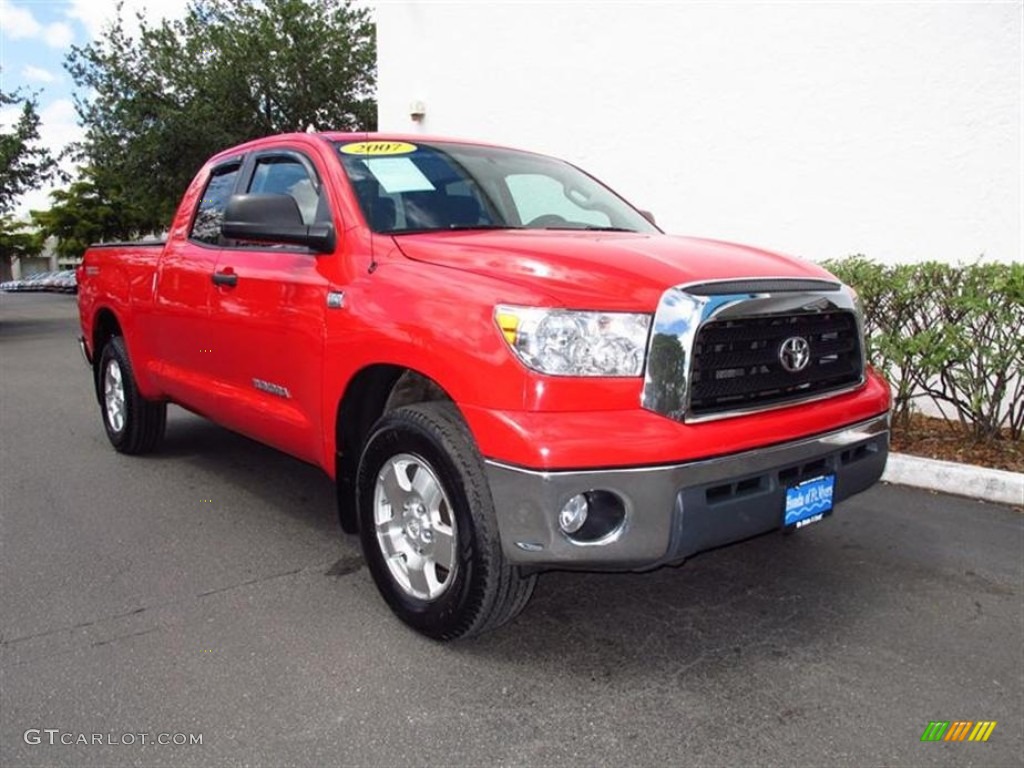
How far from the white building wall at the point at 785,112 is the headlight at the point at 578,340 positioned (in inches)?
198

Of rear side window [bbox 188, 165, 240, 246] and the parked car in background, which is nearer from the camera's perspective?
rear side window [bbox 188, 165, 240, 246]

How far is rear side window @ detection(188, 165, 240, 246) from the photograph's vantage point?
4.63m

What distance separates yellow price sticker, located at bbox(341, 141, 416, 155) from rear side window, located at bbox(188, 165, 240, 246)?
1.04 metres

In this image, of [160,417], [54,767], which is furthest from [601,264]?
[160,417]

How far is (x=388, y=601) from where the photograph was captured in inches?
127

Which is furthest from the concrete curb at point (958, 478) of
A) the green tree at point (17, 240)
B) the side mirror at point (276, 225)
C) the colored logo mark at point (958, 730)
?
the green tree at point (17, 240)

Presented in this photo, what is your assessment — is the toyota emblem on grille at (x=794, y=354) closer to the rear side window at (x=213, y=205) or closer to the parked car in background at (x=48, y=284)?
the rear side window at (x=213, y=205)

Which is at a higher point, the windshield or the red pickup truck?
the windshield

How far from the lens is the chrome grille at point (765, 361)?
8.93 feet

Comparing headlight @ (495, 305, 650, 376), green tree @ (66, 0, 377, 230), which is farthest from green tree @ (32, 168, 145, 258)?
headlight @ (495, 305, 650, 376)

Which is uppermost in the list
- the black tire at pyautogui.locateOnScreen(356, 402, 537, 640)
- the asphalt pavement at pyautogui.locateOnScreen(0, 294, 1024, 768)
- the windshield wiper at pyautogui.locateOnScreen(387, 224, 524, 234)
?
the windshield wiper at pyautogui.locateOnScreen(387, 224, 524, 234)

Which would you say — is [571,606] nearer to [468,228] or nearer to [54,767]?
[468,228]

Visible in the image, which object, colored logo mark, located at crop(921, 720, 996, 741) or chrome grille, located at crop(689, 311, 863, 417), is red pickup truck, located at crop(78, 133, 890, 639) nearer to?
chrome grille, located at crop(689, 311, 863, 417)

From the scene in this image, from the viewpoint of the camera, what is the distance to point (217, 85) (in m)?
22.4
